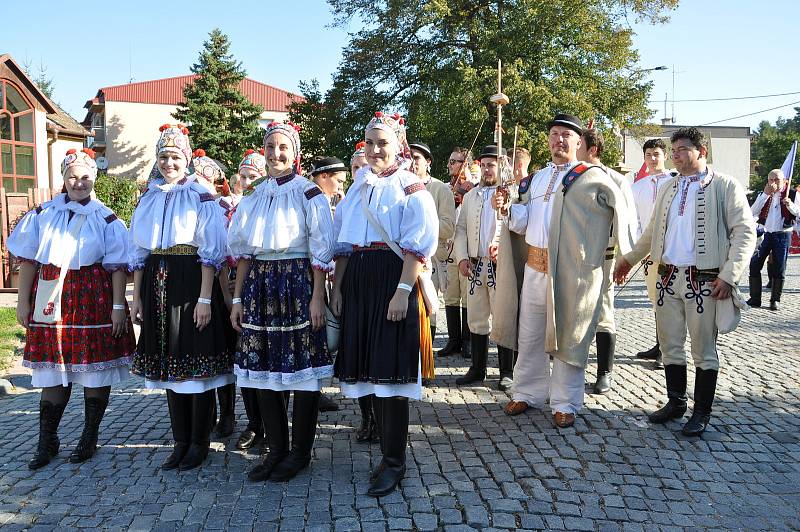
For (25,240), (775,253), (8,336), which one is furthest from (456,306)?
(775,253)

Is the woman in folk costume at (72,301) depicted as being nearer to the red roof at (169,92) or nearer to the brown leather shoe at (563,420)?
the brown leather shoe at (563,420)

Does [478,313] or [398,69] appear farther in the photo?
[398,69]

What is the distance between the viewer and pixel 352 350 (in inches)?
147

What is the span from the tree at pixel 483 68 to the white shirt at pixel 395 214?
17.6 m

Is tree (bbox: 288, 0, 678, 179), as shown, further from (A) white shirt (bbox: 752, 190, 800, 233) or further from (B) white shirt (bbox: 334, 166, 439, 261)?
(B) white shirt (bbox: 334, 166, 439, 261)

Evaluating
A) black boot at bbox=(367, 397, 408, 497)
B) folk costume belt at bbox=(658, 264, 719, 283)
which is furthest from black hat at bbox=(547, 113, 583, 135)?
black boot at bbox=(367, 397, 408, 497)

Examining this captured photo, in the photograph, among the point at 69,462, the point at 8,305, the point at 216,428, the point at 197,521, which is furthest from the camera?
the point at 8,305

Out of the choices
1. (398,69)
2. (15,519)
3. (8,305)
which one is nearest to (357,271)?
(15,519)

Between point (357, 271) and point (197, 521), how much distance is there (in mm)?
1619

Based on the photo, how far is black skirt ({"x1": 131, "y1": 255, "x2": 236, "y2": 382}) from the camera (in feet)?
13.1

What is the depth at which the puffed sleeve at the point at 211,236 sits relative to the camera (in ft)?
13.1

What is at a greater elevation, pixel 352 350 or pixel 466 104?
pixel 466 104

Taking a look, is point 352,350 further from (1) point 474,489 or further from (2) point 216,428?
(2) point 216,428

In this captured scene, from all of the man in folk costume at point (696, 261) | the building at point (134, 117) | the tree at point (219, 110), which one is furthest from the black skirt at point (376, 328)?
the building at point (134, 117)
